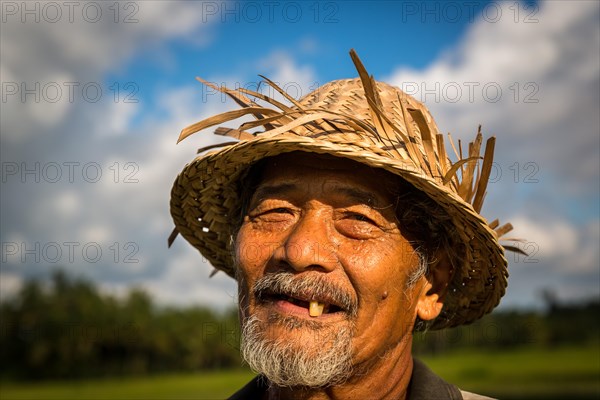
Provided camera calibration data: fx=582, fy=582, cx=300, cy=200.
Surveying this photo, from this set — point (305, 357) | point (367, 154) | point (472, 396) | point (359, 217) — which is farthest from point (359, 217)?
point (472, 396)

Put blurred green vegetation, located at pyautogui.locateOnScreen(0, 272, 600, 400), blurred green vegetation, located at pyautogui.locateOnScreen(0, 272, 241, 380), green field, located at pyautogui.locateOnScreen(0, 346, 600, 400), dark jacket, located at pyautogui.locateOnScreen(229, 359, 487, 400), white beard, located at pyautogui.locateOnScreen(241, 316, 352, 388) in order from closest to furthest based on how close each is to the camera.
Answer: white beard, located at pyautogui.locateOnScreen(241, 316, 352, 388) → dark jacket, located at pyautogui.locateOnScreen(229, 359, 487, 400) → green field, located at pyautogui.locateOnScreen(0, 346, 600, 400) → blurred green vegetation, located at pyautogui.locateOnScreen(0, 272, 600, 400) → blurred green vegetation, located at pyautogui.locateOnScreen(0, 272, 241, 380)

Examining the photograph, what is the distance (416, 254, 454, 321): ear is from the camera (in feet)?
10.7

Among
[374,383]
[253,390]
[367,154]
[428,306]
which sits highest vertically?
[367,154]

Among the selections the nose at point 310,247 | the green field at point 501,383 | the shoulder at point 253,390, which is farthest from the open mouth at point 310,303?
the green field at point 501,383

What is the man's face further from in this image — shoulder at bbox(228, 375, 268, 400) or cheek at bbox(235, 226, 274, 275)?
shoulder at bbox(228, 375, 268, 400)

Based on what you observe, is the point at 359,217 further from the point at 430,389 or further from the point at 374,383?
the point at 430,389

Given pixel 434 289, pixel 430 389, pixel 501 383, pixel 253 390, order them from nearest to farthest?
1. pixel 430 389
2. pixel 434 289
3. pixel 253 390
4. pixel 501 383

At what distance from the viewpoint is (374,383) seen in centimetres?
306

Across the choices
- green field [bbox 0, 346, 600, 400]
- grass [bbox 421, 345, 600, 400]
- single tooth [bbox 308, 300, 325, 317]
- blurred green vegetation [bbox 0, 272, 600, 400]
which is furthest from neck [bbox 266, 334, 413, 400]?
blurred green vegetation [bbox 0, 272, 600, 400]

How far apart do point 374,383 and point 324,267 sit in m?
0.76

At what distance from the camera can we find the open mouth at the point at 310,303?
9.07 ft

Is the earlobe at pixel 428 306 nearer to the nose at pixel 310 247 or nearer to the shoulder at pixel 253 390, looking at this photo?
the nose at pixel 310 247

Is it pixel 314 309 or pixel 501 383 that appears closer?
pixel 314 309

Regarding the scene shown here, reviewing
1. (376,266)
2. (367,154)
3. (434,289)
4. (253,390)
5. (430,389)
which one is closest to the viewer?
(367,154)
